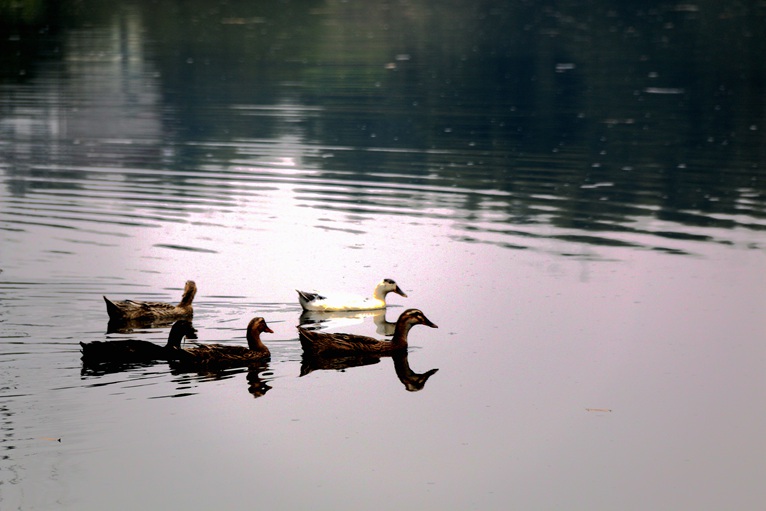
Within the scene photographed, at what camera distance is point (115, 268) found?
20.0 metres

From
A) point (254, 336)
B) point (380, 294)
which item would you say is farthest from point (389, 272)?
point (254, 336)

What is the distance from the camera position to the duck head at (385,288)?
18.1 m

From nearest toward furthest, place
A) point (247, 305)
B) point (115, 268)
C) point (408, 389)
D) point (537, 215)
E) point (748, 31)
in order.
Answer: point (408, 389)
point (247, 305)
point (115, 268)
point (537, 215)
point (748, 31)

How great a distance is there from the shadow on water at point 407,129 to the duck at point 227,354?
310 inches

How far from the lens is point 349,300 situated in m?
17.9

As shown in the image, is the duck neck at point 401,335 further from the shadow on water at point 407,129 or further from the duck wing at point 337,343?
the shadow on water at point 407,129

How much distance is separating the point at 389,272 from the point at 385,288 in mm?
2103

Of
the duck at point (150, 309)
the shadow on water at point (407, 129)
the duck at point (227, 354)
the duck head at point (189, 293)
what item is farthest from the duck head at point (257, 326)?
the shadow on water at point (407, 129)

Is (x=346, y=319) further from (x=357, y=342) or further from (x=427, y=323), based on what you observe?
(x=357, y=342)

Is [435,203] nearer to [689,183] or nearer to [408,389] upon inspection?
[689,183]

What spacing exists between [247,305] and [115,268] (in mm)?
3250

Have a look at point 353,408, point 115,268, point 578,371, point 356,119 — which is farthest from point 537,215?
point 356,119

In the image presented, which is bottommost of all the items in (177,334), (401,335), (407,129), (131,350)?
(401,335)

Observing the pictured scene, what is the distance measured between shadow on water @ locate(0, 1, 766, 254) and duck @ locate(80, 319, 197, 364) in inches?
332
